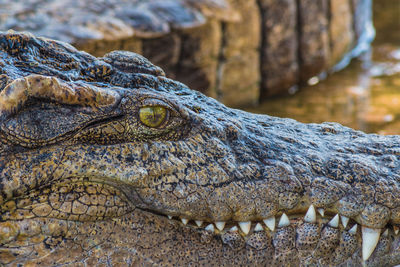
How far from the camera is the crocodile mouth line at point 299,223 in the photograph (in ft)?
6.34

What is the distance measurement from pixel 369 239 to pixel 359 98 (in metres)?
3.65

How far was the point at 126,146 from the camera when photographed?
75.5 inches

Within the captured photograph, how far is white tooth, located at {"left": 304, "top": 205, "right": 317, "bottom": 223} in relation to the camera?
6.32ft

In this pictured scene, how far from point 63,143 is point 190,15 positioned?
3.02 meters

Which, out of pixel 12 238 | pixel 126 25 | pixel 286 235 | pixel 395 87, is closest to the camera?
pixel 12 238

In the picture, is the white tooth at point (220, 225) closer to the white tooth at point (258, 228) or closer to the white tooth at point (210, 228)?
the white tooth at point (210, 228)

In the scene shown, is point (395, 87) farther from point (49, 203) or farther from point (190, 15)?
point (49, 203)

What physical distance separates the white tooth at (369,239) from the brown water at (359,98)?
101 inches

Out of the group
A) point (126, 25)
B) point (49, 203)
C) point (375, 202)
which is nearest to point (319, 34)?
point (126, 25)

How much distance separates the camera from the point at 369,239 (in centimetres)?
195

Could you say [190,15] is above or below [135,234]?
above

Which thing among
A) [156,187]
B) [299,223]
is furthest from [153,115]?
[299,223]

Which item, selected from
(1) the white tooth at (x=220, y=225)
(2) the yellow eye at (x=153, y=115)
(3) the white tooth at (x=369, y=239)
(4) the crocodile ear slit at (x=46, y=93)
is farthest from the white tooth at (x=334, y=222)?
(4) the crocodile ear slit at (x=46, y=93)

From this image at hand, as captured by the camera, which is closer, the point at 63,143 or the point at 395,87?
the point at 63,143
